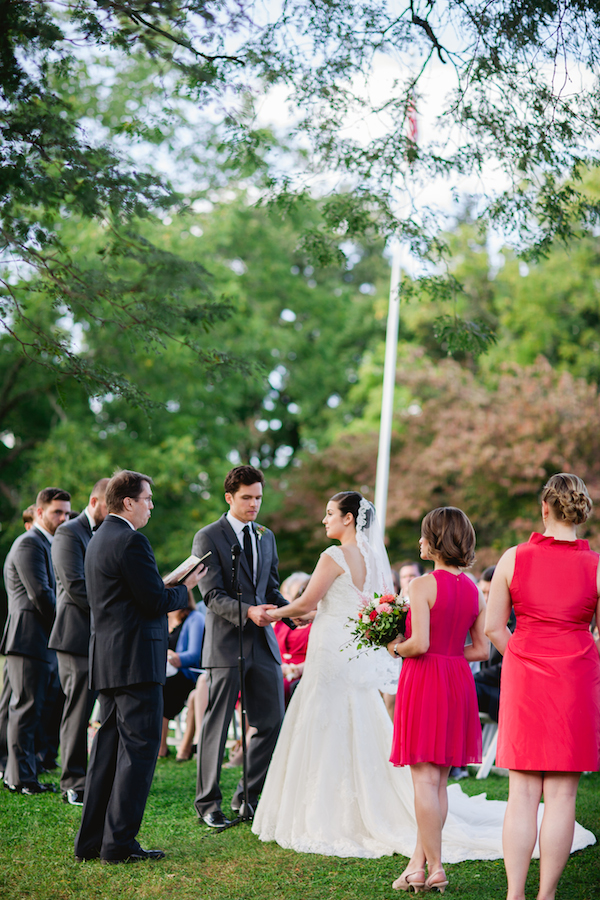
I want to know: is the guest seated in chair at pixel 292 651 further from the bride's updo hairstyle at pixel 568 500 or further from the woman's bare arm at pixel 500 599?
the bride's updo hairstyle at pixel 568 500

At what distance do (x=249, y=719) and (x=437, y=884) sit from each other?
6.58ft

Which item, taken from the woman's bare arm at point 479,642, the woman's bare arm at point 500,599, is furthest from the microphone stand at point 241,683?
the woman's bare arm at point 500,599

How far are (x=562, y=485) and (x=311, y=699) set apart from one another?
2451 mm

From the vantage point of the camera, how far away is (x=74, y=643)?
664 centimetres

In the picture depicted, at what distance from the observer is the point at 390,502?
71.4 feet

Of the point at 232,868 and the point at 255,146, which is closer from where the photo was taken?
the point at 232,868

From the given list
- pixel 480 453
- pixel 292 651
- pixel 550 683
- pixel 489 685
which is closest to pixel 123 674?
pixel 550 683

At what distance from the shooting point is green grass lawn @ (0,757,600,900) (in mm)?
4621

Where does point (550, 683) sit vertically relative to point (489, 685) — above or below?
above

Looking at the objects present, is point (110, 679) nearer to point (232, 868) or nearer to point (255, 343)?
point (232, 868)

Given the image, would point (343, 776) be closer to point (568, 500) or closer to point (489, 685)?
point (568, 500)

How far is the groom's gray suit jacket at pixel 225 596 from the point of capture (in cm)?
625

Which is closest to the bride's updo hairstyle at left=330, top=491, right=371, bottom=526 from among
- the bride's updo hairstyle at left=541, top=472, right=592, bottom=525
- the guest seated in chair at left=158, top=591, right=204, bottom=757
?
the bride's updo hairstyle at left=541, top=472, right=592, bottom=525

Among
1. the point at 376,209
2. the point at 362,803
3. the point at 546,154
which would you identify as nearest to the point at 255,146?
the point at 376,209
